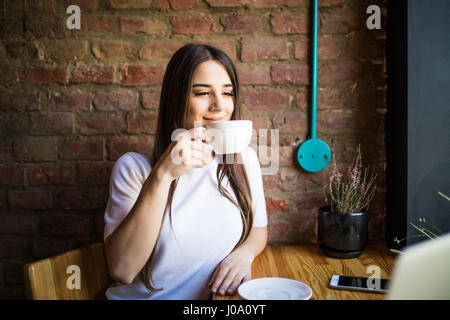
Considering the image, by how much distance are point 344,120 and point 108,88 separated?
980mm

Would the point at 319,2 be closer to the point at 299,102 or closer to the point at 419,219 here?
the point at 299,102

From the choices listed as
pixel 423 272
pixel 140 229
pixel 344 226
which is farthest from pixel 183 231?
pixel 423 272

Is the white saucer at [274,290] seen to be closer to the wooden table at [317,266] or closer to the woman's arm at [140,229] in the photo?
the wooden table at [317,266]

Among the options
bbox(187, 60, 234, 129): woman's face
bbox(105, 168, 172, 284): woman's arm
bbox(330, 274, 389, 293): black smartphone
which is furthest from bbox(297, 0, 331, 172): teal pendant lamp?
bbox(105, 168, 172, 284): woman's arm

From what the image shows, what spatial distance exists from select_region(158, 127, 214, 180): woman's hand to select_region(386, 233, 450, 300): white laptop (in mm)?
583

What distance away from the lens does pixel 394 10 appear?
4.04 feet

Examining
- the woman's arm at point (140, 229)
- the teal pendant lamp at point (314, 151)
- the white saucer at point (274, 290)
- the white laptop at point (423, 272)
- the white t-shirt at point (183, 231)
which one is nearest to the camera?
the white laptop at point (423, 272)

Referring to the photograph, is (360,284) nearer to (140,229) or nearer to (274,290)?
(274,290)

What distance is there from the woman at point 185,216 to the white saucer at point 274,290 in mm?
87

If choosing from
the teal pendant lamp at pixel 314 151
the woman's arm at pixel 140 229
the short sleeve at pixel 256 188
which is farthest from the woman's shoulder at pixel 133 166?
the teal pendant lamp at pixel 314 151

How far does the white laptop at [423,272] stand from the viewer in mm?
326

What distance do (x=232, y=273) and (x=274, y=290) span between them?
174 millimetres

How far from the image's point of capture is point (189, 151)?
2.82ft
